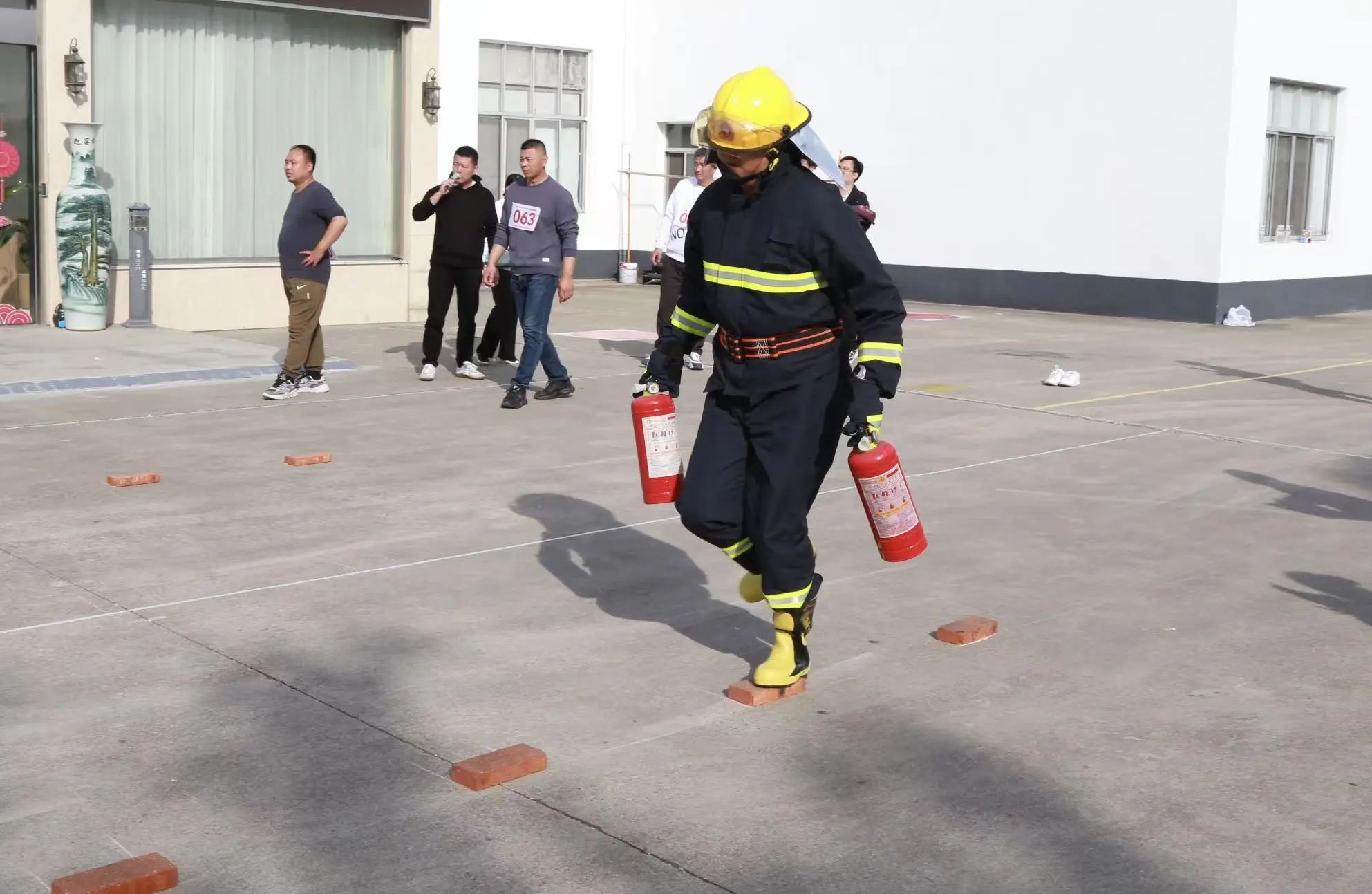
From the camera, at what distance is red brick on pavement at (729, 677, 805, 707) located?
539cm

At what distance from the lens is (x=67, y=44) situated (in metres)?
16.1

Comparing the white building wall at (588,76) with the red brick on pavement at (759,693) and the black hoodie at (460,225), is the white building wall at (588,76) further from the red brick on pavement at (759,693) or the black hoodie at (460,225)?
the red brick on pavement at (759,693)

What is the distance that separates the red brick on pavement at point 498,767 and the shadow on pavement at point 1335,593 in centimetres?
365

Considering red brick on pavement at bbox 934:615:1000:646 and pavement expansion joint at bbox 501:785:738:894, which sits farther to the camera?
Answer: red brick on pavement at bbox 934:615:1000:646

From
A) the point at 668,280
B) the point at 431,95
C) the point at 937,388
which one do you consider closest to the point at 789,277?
the point at 668,280

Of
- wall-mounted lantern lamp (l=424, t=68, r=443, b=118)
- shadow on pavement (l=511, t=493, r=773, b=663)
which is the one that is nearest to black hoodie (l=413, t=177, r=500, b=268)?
shadow on pavement (l=511, t=493, r=773, b=663)

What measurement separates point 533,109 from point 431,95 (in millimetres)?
7628

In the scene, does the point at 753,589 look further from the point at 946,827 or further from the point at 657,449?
the point at 946,827

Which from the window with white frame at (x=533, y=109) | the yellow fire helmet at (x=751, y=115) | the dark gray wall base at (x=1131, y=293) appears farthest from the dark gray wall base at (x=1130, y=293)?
the yellow fire helmet at (x=751, y=115)

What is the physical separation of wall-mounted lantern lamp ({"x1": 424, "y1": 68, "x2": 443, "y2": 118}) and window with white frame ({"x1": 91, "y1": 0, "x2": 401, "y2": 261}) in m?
0.44

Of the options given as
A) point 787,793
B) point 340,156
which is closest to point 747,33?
point 340,156

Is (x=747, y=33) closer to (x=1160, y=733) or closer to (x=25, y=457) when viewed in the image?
(x=25, y=457)

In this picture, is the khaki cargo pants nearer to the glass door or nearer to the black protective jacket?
the glass door

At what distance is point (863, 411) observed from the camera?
521 cm
